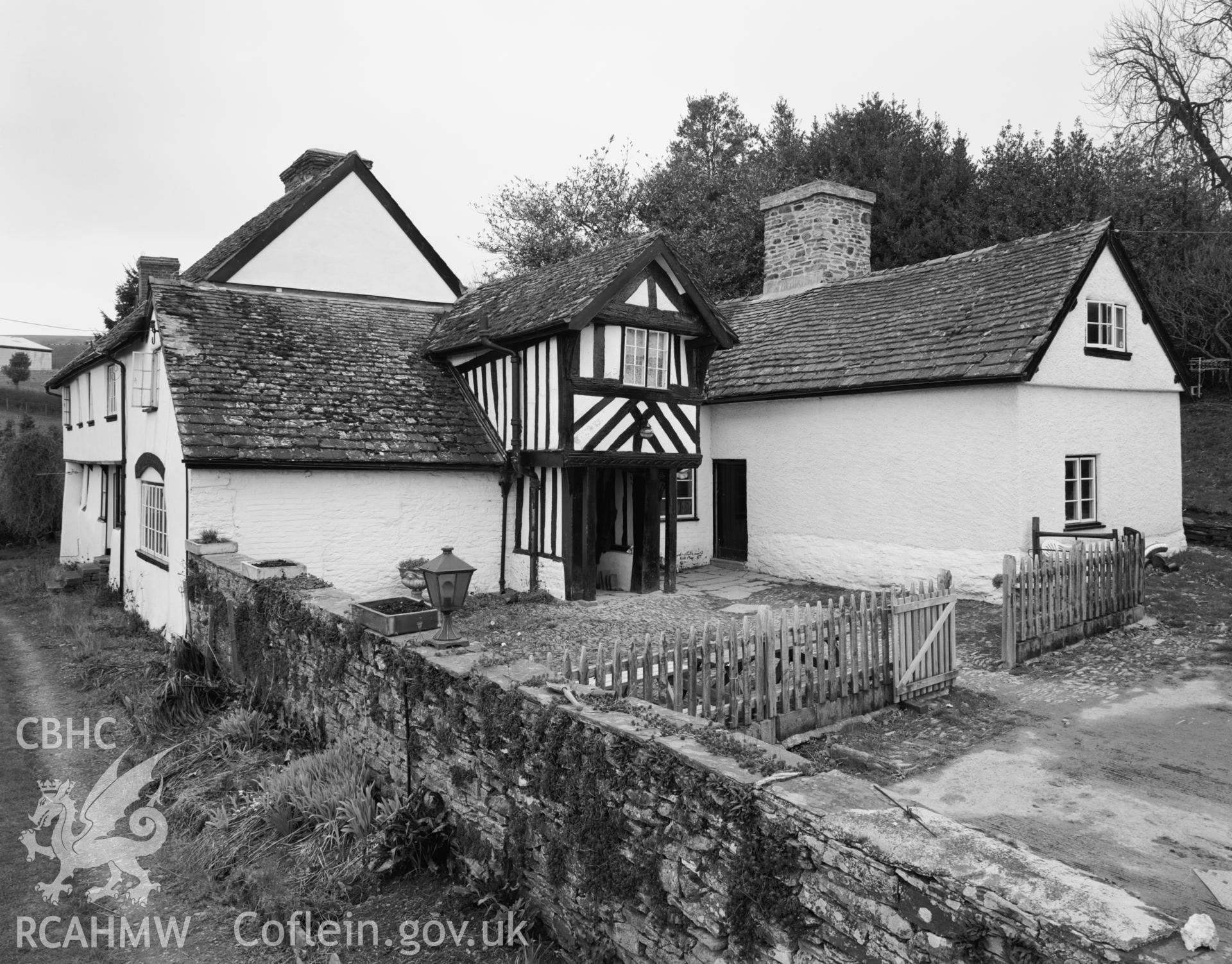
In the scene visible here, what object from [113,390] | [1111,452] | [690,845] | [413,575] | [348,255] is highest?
[348,255]

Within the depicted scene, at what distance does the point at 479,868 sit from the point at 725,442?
12.8 meters

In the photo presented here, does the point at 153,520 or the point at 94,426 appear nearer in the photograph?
the point at 153,520

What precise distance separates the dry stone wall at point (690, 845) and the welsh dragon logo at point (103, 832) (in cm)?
192

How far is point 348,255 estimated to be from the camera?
18.0m

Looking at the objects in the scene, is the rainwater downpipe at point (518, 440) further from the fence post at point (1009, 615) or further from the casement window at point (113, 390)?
the casement window at point (113, 390)

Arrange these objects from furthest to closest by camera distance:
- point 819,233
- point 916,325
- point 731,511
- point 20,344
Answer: point 20,344, point 819,233, point 731,511, point 916,325

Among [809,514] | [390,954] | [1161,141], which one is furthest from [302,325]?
[1161,141]

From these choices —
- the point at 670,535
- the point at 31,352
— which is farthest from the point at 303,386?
the point at 31,352

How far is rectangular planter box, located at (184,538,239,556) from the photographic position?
11.6 meters

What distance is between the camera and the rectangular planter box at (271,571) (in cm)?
975

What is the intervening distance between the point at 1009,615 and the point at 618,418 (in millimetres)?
6546

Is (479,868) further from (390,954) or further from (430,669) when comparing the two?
(430,669)

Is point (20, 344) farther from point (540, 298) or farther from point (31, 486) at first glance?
point (540, 298)

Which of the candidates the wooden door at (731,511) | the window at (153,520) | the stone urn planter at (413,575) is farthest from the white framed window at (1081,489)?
the window at (153,520)
